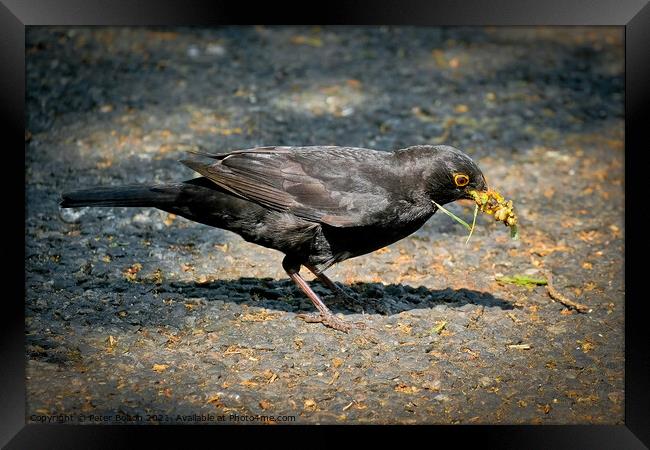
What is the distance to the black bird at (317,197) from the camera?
5.63 meters

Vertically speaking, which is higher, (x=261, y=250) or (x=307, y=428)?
(x=261, y=250)

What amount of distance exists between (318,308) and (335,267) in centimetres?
88

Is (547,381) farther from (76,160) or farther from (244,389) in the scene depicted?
(76,160)

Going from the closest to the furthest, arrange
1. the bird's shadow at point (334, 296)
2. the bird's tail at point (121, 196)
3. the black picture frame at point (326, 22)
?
the black picture frame at point (326, 22) < the bird's tail at point (121, 196) < the bird's shadow at point (334, 296)

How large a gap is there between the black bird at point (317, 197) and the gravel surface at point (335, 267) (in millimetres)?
592

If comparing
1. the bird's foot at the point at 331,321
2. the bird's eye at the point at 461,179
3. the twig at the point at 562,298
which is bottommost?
the bird's foot at the point at 331,321

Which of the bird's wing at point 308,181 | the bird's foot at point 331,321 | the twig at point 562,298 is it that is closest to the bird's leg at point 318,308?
the bird's foot at point 331,321

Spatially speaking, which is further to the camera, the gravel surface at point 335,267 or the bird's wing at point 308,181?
the bird's wing at point 308,181

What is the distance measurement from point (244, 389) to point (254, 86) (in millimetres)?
4917

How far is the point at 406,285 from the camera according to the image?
641 cm

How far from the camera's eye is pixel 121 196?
562cm

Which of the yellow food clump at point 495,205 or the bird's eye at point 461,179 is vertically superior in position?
the bird's eye at point 461,179

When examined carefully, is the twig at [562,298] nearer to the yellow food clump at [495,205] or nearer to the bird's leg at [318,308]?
the yellow food clump at [495,205]
